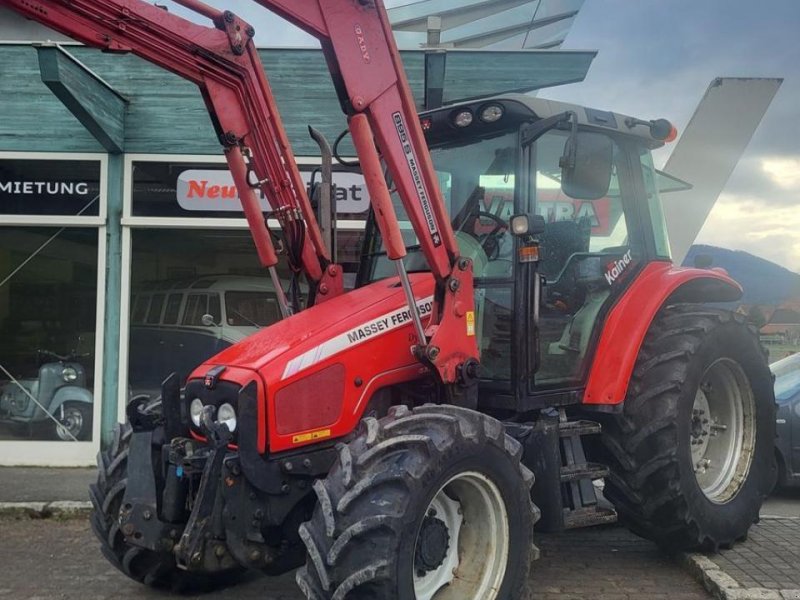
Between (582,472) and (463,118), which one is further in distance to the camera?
(463,118)

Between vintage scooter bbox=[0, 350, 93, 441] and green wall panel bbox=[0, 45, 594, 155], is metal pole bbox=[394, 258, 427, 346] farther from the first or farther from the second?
vintage scooter bbox=[0, 350, 93, 441]

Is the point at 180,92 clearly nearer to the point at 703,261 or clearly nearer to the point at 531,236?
the point at 531,236

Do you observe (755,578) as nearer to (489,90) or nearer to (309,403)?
(309,403)

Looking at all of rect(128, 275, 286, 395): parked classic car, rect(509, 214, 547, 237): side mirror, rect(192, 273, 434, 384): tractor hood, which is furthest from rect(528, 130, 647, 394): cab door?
rect(128, 275, 286, 395): parked classic car

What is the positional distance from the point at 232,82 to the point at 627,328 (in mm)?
2730

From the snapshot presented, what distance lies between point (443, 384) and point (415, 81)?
216 inches

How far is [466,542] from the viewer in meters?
3.76

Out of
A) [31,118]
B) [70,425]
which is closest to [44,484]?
[70,425]

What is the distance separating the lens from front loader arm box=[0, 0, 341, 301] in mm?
3471

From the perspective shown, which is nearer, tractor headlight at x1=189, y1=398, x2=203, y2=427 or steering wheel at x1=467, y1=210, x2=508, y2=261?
tractor headlight at x1=189, y1=398, x2=203, y2=427

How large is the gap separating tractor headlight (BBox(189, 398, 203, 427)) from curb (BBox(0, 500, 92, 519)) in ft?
10.6

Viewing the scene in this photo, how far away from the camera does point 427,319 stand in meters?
4.19

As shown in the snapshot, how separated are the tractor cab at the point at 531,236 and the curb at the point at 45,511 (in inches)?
139

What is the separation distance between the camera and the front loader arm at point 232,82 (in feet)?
11.4
